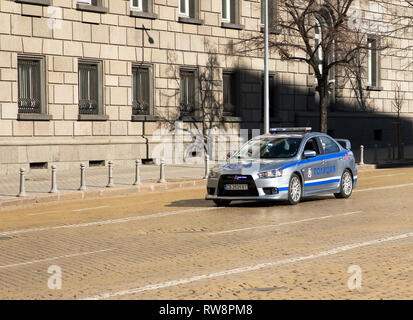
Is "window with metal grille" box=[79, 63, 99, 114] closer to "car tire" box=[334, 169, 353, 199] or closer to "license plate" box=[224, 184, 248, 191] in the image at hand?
"car tire" box=[334, 169, 353, 199]

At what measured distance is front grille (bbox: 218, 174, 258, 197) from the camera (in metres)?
16.7

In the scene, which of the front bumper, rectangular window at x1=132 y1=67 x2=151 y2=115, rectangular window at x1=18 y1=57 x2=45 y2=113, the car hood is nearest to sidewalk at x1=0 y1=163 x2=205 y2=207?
rectangular window at x1=18 y1=57 x2=45 y2=113

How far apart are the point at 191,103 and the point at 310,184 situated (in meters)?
17.0

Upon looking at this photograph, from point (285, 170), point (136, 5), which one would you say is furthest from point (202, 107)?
point (285, 170)

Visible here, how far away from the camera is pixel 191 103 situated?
112 feet

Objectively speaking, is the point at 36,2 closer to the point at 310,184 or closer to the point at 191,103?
the point at 191,103

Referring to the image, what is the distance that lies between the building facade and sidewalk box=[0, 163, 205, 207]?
4.39 ft

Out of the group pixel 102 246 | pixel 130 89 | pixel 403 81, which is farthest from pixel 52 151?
pixel 403 81

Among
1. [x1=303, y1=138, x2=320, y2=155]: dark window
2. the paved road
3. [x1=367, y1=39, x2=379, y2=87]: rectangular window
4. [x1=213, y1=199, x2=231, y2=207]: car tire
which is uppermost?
[x1=367, y1=39, x2=379, y2=87]: rectangular window

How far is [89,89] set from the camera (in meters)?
30.0

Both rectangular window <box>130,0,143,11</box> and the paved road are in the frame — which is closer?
the paved road

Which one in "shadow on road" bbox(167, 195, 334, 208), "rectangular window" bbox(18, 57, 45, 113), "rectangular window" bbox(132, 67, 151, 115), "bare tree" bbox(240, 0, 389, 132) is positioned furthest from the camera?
"bare tree" bbox(240, 0, 389, 132)

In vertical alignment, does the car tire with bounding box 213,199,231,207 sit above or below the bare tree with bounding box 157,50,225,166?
below

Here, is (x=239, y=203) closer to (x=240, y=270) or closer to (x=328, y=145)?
(x=328, y=145)
